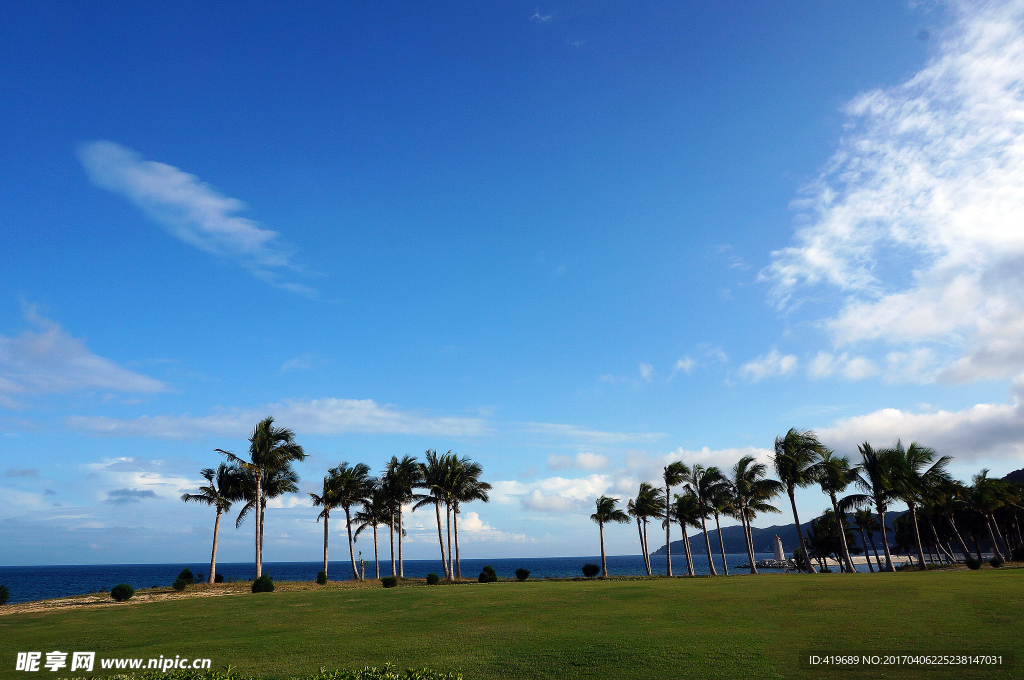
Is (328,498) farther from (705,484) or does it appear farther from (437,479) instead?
(705,484)

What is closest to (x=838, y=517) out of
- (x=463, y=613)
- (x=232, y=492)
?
(x=463, y=613)

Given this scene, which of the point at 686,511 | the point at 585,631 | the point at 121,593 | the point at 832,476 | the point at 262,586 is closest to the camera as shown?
the point at 585,631

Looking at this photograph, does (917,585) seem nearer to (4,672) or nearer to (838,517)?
(838,517)

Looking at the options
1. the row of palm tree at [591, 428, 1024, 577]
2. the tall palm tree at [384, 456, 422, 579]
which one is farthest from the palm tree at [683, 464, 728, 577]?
the tall palm tree at [384, 456, 422, 579]

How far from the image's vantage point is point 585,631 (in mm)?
21672

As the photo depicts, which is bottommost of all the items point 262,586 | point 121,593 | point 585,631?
point 262,586

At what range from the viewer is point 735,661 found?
16141mm

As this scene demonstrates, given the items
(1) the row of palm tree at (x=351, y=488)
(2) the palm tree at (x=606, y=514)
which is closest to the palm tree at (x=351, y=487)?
→ (1) the row of palm tree at (x=351, y=488)

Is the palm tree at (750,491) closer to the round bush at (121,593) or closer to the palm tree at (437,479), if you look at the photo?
the palm tree at (437,479)

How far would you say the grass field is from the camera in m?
16.4

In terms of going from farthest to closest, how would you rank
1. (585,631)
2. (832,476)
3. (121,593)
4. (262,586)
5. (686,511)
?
(686,511) → (832,476) → (262,586) → (121,593) → (585,631)

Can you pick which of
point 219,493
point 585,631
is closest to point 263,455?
point 219,493

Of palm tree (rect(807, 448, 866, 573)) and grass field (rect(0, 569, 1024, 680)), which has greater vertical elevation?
palm tree (rect(807, 448, 866, 573))

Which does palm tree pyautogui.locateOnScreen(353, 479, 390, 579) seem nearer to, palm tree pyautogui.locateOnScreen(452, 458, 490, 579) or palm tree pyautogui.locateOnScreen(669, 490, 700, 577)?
palm tree pyautogui.locateOnScreen(452, 458, 490, 579)
